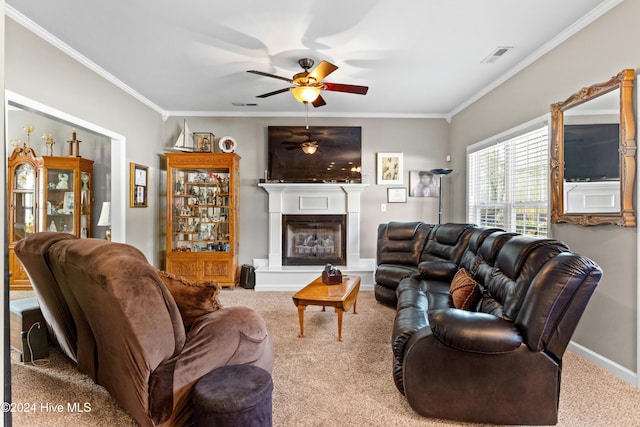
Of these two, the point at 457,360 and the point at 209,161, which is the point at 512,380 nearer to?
the point at 457,360

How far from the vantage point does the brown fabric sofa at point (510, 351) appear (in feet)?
5.73

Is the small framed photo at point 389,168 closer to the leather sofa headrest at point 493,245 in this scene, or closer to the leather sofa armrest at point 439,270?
the leather sofa armrest at point 439,270

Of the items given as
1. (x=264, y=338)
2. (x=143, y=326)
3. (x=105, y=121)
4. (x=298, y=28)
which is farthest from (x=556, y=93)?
(x=105, y=121)

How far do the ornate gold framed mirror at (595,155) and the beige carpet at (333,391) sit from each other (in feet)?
3.96

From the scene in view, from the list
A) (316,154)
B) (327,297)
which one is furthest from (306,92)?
(316,154)

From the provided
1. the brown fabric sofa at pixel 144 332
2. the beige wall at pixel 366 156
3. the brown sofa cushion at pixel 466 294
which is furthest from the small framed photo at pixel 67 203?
the brown sofa cushion at pixel 466 294

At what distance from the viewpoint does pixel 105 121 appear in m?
3.92

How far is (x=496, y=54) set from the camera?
11.1ft

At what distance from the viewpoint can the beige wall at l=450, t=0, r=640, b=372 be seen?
2.39 metres

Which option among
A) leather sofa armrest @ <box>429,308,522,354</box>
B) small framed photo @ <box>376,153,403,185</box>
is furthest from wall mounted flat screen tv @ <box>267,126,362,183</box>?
leather sofa armrest @ <box>429,308,522,354</box>

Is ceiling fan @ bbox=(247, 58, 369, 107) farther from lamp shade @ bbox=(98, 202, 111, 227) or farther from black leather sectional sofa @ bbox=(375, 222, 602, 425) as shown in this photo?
lamp shade @ bbox=(98, 202, 111, 227)

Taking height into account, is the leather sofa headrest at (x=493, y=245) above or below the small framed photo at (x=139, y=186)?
below

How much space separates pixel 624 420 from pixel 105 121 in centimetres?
530

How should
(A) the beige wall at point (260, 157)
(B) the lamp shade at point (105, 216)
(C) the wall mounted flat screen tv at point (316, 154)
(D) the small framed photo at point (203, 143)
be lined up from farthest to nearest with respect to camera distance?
(C) the wall mounted flat screen tv at point (316, 154)
(D) the small framed photo at point (203, 143)
(A) the beige wall at point (260, 157)
(B) the lamp shade at point (105, 216)
